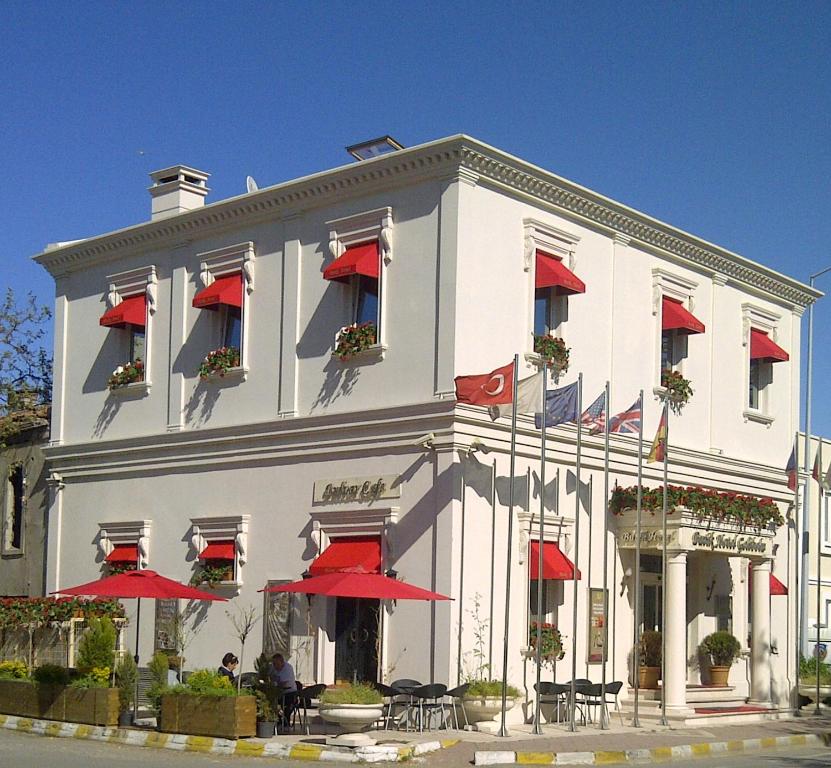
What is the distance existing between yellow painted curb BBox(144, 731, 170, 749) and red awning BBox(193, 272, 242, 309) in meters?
9.63

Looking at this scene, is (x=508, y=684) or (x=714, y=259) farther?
(x=714, y=259)

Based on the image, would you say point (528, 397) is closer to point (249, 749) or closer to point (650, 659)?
point (650, 659)

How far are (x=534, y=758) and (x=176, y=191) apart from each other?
16557 millimetres

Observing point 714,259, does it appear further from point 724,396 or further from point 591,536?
point 591,536

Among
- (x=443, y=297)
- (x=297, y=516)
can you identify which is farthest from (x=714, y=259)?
(x=297, y=516)

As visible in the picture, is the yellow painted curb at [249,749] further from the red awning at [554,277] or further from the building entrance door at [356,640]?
the red awning at [554,277]

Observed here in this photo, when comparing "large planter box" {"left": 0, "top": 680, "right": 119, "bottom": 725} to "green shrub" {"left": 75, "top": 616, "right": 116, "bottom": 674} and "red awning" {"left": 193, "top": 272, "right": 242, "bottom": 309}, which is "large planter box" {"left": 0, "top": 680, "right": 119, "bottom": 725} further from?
"red awning" {"left": 193, "top": 272, "right": 242, "bottom": 309}

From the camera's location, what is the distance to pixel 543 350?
82.1 ft

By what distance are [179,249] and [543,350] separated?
29.2 feet

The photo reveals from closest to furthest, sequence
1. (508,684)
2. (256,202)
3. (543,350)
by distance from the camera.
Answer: (508,684) < (543,350) < (256,202)


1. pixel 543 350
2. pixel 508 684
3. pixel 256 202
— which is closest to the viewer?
pixel 508 684

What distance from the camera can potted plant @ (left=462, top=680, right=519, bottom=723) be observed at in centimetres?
2216

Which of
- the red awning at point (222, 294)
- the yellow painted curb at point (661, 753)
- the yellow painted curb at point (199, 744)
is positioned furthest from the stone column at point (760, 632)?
the yellow painted curb at point (199, 744)

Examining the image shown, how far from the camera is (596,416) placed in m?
24.1
